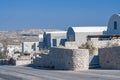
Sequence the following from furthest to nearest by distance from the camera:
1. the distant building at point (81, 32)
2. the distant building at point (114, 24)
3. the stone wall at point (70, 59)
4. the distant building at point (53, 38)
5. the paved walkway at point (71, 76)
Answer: the distant building at point (53, 38) → the distant building at point (81, 32) → the distant building at point (114, 24) → the stone wall at point (70, 59) → the paved walkway at point (71, 76)

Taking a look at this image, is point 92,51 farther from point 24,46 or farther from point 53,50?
point 24,46

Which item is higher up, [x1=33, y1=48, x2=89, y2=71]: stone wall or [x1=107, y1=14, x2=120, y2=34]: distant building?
[x1=107, y1=14, x2=120, y2=34]: distant building

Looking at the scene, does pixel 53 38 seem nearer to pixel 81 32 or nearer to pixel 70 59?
pixel 81 32

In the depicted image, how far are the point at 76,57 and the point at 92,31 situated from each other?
3420cm

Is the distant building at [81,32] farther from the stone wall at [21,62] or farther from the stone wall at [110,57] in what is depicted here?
the stone wall at [110,57]

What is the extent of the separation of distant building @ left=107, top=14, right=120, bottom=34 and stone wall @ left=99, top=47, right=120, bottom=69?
24525 mm

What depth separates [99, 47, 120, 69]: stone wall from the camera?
36.4m

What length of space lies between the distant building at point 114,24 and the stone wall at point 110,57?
24.5 m

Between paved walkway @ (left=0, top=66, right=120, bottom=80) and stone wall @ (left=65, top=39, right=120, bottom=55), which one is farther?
stone wall @ (left=65, top=39, right=120, bottom=55)

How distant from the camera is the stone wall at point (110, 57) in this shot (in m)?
36.4

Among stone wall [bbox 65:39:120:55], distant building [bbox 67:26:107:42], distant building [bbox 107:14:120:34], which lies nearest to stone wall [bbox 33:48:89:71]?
stone wall [bbox 65:39:120:55]

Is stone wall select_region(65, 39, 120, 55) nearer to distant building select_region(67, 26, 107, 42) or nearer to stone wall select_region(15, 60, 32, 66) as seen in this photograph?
stone wall select_region(15, 60, 32, 66)

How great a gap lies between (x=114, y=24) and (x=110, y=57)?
27.1m

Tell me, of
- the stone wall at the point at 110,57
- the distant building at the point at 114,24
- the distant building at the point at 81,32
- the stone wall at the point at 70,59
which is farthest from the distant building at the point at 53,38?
the stone wall at the point at 110,57
